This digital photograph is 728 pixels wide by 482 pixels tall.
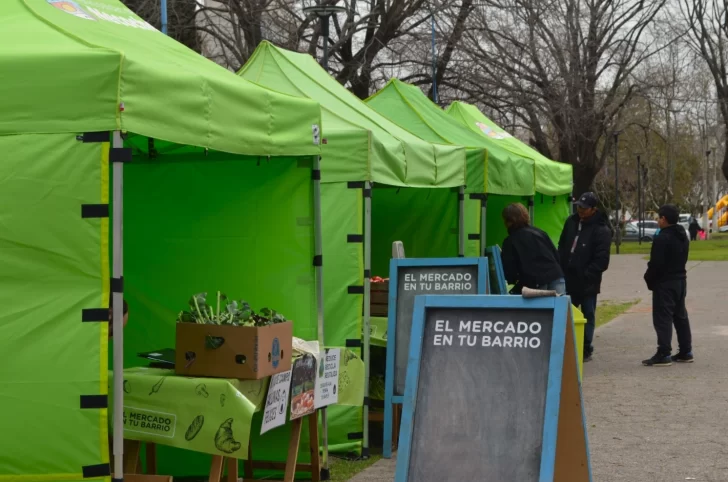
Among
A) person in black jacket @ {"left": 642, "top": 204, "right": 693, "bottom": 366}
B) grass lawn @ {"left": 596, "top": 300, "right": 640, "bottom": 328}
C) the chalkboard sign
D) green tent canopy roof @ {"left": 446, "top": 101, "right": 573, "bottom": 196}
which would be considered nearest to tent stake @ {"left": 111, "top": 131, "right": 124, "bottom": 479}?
the chalkboard sign

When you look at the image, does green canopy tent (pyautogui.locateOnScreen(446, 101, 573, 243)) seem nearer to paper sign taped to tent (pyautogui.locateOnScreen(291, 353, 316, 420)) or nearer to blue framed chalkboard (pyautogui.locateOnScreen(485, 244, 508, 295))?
blue framed chalkboard (pyautogui.locateOnScreen(485, 244, 508, 295))

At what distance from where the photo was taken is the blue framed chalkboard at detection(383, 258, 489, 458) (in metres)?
8.29

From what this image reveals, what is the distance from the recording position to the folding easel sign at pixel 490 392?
4863 mm

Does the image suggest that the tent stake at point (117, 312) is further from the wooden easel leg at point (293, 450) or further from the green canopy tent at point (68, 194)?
the wooden easel leg at point (293, 450)

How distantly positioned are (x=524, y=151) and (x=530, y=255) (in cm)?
423

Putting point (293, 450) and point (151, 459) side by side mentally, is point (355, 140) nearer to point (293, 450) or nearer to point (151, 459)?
point (293, 450)

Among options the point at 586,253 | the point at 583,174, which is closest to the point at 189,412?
the point at 586,253

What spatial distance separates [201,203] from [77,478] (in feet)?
8.60

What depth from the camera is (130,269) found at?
24.2ft

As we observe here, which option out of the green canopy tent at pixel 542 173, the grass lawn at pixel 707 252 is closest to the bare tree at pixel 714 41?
the grass lawn at pixel 707 252

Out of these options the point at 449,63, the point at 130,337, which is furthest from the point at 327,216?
the point at 449,63

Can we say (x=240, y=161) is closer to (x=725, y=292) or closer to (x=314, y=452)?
(x=314, y=452)

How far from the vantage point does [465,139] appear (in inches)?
480

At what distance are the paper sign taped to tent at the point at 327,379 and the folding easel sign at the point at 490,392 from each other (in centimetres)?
204
